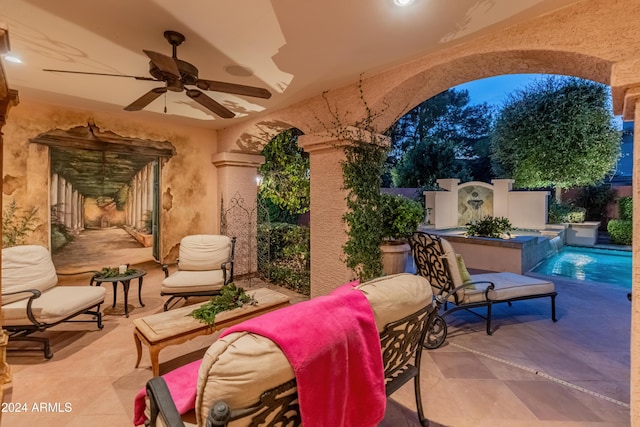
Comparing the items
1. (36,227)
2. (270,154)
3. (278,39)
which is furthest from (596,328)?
(36,227)

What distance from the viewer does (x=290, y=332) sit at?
952 mm

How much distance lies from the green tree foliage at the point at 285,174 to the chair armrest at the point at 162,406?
4624 mm

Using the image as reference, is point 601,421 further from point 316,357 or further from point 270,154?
point 270,154

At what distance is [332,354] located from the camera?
1.02m

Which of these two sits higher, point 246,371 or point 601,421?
point 246,371

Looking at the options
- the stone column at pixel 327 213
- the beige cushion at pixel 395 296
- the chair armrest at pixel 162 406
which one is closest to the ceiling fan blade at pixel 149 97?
the stone column at pixel 327 213

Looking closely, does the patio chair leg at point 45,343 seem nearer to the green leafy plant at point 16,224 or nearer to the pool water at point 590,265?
the green leafy plant at point 16,224

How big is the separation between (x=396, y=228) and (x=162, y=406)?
3.24 metres

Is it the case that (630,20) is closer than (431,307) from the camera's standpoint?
No

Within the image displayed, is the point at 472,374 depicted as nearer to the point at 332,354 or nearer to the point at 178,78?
the point at 332,354

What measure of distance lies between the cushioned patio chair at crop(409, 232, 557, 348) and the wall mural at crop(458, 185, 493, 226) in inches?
259

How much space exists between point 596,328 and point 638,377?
1797mm

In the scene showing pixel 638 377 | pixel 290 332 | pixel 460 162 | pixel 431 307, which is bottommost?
pixel 638 377

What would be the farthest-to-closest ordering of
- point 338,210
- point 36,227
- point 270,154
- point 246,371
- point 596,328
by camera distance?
point 270,154
point 36,227
point 338,210
point 596,328
point 246,371
